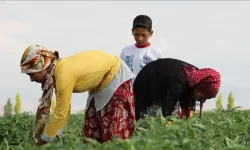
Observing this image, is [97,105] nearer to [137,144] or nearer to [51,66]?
[51,66]

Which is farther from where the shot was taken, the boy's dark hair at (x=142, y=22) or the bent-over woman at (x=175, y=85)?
the boy's dark hair at (x=142, y=22)

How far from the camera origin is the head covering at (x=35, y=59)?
5211 millimetres

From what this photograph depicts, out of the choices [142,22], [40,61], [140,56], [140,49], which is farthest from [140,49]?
[40,61]

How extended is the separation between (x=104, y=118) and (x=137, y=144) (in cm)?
234

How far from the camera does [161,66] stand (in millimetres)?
6145

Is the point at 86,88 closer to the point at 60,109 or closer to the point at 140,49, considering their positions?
the point at 60,109

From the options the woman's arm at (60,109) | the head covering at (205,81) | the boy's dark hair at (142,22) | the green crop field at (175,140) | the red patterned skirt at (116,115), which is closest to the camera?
the green crop field at (175,140)

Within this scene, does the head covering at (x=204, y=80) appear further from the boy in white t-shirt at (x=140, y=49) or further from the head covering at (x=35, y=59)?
the boy in white t-shirt at (x=140, y=49)

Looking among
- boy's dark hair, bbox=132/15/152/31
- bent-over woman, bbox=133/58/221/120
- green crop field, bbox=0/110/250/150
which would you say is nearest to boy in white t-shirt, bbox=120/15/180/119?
boy's dark hair, bbox=132/15/152/31

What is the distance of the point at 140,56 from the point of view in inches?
313

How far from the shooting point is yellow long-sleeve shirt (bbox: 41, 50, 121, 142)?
203 inches

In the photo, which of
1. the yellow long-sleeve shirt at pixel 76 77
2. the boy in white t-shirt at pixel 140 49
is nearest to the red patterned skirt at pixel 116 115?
the yellow long-sleeve shirt at pixel 76 77

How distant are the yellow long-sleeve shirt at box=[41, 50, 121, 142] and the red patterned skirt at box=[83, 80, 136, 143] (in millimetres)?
188

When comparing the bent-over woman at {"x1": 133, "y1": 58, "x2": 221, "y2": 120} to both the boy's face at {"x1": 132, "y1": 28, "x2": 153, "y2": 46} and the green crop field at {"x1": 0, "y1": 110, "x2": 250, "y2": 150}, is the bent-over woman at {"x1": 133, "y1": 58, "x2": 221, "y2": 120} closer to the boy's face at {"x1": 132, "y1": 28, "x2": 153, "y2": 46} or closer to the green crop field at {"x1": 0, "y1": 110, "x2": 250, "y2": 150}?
the green crop field at {"x1": 0, "y1": 110, "x2": 250, "y2": 150}
